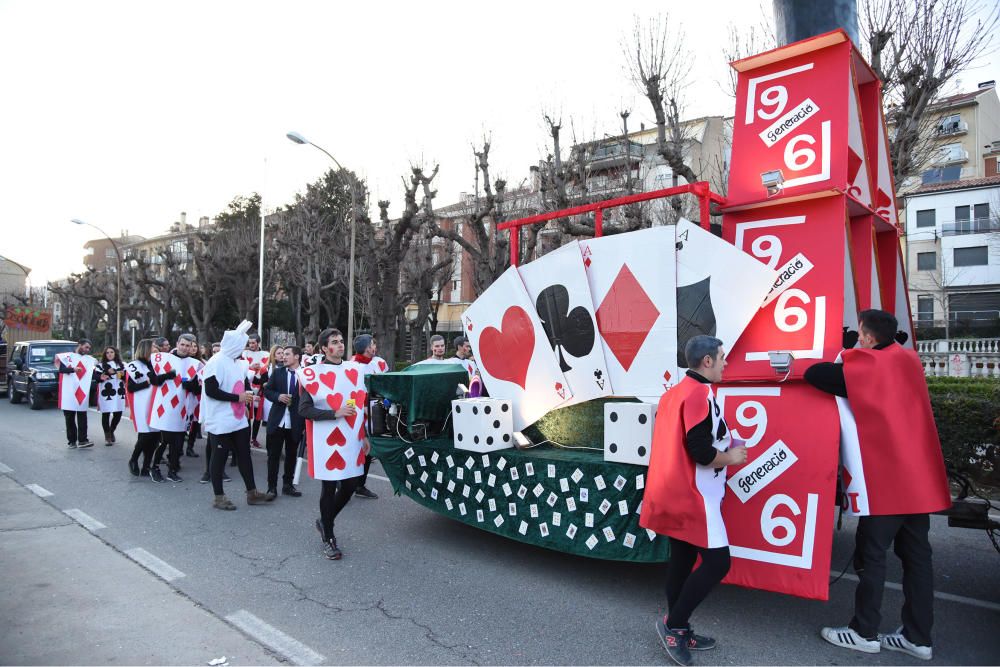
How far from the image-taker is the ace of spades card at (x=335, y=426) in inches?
216

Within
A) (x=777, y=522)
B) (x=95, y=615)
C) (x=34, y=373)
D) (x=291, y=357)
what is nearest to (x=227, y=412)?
(x=291, y=357)

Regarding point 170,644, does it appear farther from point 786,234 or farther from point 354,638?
point 786,234

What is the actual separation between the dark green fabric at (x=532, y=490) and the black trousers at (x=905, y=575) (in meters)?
1.18

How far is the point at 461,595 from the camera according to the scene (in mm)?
4602

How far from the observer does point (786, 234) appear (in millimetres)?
4535

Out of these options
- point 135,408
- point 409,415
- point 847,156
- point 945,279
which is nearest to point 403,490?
Result: point 409,415

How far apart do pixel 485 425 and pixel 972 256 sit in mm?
→ 42852

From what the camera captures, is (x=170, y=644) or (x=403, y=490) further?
(x=403, y=490)

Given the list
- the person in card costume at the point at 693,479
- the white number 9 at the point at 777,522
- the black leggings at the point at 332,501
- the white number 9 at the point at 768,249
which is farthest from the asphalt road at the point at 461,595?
the white number 9 at the point at 768,249

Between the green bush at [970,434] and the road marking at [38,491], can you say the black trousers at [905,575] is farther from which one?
the road marking at [38,491]

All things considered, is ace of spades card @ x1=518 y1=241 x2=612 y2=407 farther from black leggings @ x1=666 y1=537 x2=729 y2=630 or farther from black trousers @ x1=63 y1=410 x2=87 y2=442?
black trousers @ x1=63 y1=410 x2=87 y2=442

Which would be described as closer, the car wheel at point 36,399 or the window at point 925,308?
the car wheel at point 36,399

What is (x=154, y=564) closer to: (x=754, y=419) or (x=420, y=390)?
(x=420, y=390)

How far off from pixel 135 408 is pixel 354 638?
7.15 m
